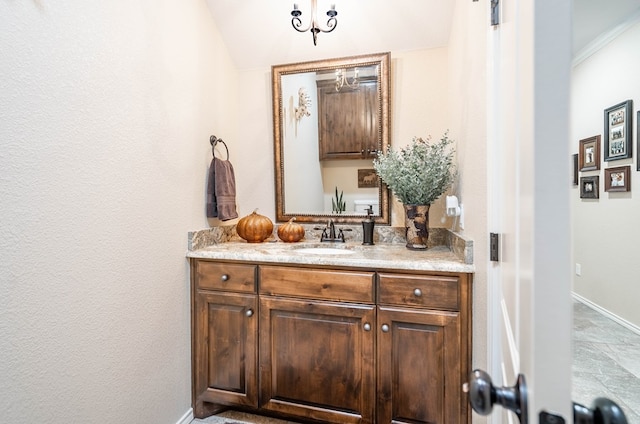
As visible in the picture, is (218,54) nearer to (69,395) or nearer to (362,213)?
(362,213)

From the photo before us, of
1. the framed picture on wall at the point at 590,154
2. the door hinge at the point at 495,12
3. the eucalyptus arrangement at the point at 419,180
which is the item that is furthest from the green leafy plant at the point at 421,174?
the framed picture on wall at the point at 590,154

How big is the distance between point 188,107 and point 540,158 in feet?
6.01

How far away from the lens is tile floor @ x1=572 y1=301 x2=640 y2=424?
4.49ft

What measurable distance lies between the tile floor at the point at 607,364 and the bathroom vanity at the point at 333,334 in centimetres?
64

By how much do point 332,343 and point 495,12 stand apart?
4.96ft

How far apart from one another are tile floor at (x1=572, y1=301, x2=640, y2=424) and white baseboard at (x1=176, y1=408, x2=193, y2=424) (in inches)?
77.0

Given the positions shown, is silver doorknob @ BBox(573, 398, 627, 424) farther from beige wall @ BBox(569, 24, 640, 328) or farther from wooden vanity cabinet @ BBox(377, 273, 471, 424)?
beige wall @ BBox(569, 24, 640, 328)

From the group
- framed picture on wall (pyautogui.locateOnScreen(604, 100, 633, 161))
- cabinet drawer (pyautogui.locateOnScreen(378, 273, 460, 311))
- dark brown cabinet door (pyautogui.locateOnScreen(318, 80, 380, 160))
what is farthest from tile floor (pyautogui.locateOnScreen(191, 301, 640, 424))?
dark brown cabinet door (pyautogui.locateOnScreen(318, 80, 380, 160))

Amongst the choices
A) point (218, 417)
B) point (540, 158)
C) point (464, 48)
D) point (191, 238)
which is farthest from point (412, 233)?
point (218, 417)

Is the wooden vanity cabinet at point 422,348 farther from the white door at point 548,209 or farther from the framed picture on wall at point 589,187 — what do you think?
the framed picture on wall at point 589,187

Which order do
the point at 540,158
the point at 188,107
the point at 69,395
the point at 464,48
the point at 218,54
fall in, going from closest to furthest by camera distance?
the point at 540,158 < the point at 69,395 < the point at 464,48 < the point at 188,107 < the point at 218,54

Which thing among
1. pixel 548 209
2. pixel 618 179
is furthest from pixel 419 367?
pixel 618 179

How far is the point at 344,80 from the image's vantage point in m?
2.11

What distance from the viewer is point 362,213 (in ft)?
7.03
